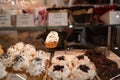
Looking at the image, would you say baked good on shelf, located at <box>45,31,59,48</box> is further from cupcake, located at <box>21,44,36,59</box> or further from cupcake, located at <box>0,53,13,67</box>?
cupcake, located at <box>0,53,13,67</box>

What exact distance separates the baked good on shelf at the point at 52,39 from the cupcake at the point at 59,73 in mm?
250

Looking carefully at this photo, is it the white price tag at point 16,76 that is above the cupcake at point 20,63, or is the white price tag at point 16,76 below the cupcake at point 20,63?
below


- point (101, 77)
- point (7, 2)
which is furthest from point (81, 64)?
point (7, 2)

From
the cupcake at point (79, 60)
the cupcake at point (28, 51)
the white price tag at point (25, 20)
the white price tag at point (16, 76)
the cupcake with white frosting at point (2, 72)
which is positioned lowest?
the white price tag at point (16, 76)

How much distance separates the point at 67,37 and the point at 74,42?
5.0 inches

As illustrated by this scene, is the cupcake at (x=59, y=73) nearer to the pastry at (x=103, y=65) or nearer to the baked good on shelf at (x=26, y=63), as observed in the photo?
the baked good on shelf at (x=26, y=63)

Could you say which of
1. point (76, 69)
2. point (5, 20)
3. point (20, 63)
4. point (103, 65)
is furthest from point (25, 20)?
point (103, 65)

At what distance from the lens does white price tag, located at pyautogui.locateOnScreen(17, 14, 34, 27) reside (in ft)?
4.12

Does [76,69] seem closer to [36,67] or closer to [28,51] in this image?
[36,67]

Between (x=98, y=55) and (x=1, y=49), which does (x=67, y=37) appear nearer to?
(x=98, y=55)

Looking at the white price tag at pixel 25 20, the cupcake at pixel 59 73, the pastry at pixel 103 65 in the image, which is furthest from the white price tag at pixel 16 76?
the pastry at pixel 103 65

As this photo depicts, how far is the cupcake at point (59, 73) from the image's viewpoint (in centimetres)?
124

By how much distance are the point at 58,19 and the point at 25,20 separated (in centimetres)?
18

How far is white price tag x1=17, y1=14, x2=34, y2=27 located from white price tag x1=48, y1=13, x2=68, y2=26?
11 cm
